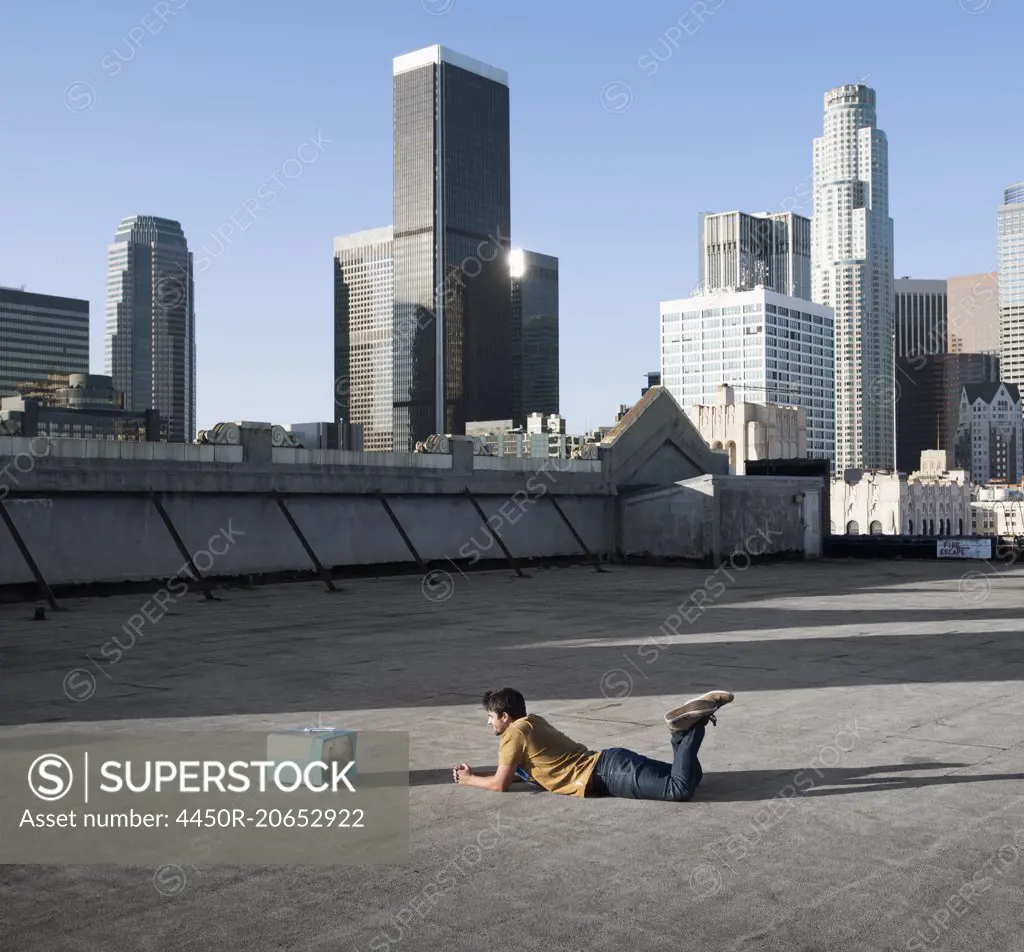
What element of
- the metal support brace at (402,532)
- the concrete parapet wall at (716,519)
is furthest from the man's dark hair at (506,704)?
the concrete parapet wall at (716,519)

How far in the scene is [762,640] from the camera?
20.5m

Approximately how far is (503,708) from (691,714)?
1611 mm

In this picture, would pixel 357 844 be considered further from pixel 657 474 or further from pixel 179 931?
pixel 657 474

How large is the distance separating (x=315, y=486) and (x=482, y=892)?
95.2ft

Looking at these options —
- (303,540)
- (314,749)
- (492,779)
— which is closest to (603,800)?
(492,779)

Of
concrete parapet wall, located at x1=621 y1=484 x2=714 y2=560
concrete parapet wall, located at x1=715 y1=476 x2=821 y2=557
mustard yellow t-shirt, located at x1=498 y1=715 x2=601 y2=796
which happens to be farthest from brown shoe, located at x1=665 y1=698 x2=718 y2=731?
concrete parapet wall, located at x1=715 y1=476 x2=821 y2=557

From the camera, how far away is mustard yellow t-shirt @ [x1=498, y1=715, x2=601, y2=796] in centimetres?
952

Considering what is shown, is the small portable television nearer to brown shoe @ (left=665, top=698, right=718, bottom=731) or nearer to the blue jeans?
the blue jeans

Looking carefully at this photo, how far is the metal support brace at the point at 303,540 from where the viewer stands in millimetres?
31969

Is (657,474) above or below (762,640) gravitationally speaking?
above

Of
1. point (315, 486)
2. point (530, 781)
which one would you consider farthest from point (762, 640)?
point (315, 486)

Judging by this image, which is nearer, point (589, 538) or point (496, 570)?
point (496, 570)

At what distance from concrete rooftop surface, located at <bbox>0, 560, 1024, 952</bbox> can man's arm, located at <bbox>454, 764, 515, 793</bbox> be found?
0.10m

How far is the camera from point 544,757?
9602 millimetres
